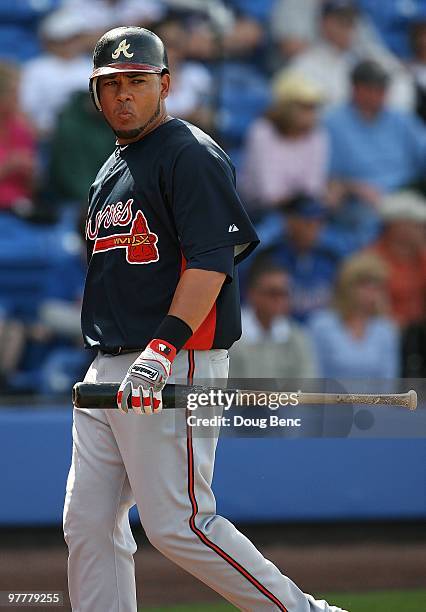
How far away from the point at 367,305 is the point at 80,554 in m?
3.50

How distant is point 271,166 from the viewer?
Answer: 6.83m

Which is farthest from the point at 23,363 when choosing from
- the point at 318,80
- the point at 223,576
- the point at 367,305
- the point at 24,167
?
the point at 223,576

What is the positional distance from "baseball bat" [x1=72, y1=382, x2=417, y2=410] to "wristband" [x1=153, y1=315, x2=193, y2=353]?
13 cm

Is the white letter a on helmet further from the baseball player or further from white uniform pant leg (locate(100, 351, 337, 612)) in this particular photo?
white uniform pant leg (locate(100, 351, 337, 612))

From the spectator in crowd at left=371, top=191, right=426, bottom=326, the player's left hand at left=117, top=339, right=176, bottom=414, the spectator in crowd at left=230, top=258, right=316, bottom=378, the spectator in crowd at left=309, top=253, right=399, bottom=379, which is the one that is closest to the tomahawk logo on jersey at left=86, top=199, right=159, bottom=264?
the player's left hand at left=117, top=339, right=176, bottom=414

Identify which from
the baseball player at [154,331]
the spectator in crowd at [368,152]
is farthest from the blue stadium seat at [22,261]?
the baseball player at [154,331]

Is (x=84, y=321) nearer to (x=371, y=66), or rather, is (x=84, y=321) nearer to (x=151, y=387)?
(x=151, y=387)

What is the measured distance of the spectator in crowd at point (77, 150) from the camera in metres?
6.49

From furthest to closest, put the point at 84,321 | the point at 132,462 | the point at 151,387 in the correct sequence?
the point at 84,321
the point at 132,462
the point at 151,387

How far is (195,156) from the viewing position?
3.08 m

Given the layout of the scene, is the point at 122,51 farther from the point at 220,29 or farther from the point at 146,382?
the point at 220,29

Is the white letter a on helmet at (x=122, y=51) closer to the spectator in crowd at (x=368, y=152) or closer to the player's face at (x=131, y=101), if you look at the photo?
the player's face at (x=131, y=101)

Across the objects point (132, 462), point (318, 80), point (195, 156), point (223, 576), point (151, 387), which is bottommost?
point (223, 576)

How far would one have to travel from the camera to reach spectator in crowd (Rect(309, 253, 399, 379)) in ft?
20.6
